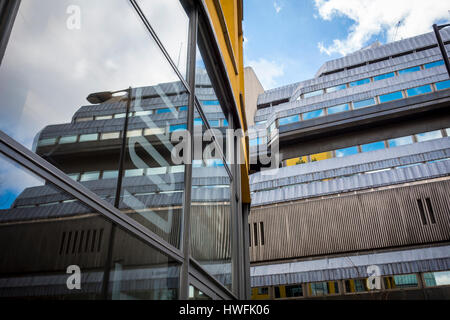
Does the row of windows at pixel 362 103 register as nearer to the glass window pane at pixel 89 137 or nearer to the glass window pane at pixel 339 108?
the glass window pane at pixel 339 108

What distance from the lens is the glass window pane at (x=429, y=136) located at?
24797mm

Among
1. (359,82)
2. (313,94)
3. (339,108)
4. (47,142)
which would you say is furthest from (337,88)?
(47,142)

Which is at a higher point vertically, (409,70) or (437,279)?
(409,70)

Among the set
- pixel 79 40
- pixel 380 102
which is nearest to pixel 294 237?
pixel 380 102

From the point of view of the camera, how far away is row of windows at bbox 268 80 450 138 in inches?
1016

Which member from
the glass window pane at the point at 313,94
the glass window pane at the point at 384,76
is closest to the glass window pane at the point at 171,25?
the glass window pane at the point at 313,94

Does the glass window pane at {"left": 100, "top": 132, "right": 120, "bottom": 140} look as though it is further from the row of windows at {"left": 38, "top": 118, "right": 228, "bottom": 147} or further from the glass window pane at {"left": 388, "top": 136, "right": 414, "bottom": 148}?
the glass window pane at {"left": 388, "top": 136, "right": 414, "bottom": 148}

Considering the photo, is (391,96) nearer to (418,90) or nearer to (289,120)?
(418,90)

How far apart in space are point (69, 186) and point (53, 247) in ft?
1.24

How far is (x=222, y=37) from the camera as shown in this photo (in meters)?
7.07

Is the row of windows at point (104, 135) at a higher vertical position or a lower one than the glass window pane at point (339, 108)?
lower

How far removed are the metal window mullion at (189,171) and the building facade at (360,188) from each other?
728 inches

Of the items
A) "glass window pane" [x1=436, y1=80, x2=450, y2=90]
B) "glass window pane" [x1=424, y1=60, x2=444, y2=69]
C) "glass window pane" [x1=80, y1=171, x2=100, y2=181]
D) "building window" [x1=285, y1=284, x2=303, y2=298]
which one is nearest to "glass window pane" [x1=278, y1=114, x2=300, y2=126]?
"glass window pane" [x1=436, y1=80, x2=450, y2=90]

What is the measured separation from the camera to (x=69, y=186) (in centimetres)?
231
